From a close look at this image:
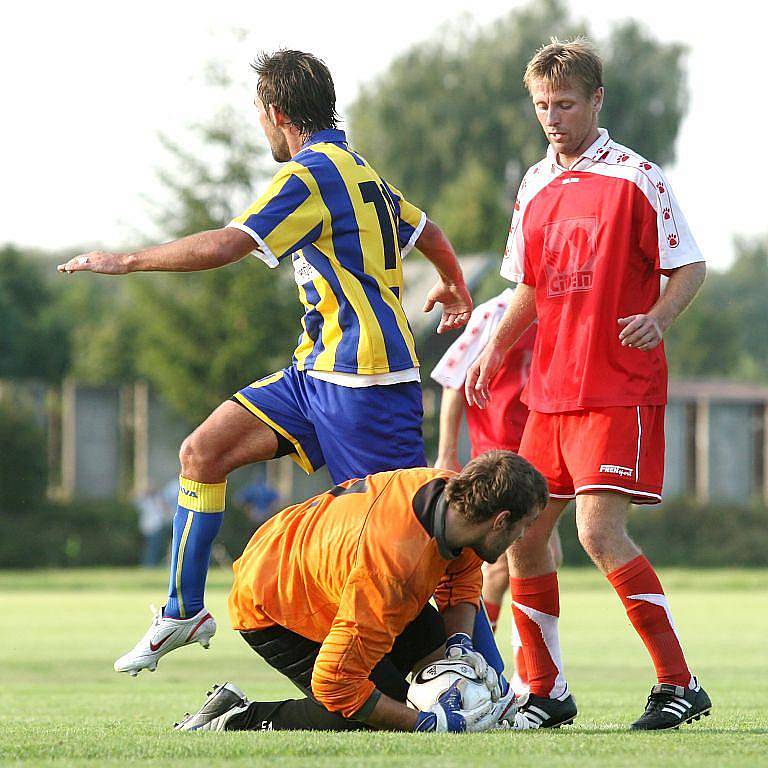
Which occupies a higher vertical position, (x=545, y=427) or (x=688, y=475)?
(x=545, y=427)

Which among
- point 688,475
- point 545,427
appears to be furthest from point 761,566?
point 545,427

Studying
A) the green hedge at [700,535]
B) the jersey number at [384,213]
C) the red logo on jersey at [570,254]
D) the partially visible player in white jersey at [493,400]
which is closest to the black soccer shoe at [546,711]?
the red logo on jersey at [570,254]

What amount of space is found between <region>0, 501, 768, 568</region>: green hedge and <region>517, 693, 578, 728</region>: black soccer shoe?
28.1 meters

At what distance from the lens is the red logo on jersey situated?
6.24 m

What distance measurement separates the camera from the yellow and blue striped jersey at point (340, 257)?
20.2ft

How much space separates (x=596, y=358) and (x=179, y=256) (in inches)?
68.2

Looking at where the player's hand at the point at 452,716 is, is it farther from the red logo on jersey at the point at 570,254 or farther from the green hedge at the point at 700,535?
the green hedge at the point at 700,535

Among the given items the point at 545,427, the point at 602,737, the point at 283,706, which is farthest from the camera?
the point at 545,427

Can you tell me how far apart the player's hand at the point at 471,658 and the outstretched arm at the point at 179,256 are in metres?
1.72

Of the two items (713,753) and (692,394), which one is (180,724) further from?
(692,394)

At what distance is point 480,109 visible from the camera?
175 feet

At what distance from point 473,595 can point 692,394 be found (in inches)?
1834

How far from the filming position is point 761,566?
37.2 meters

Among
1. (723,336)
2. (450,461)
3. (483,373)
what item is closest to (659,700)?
(483,373)
